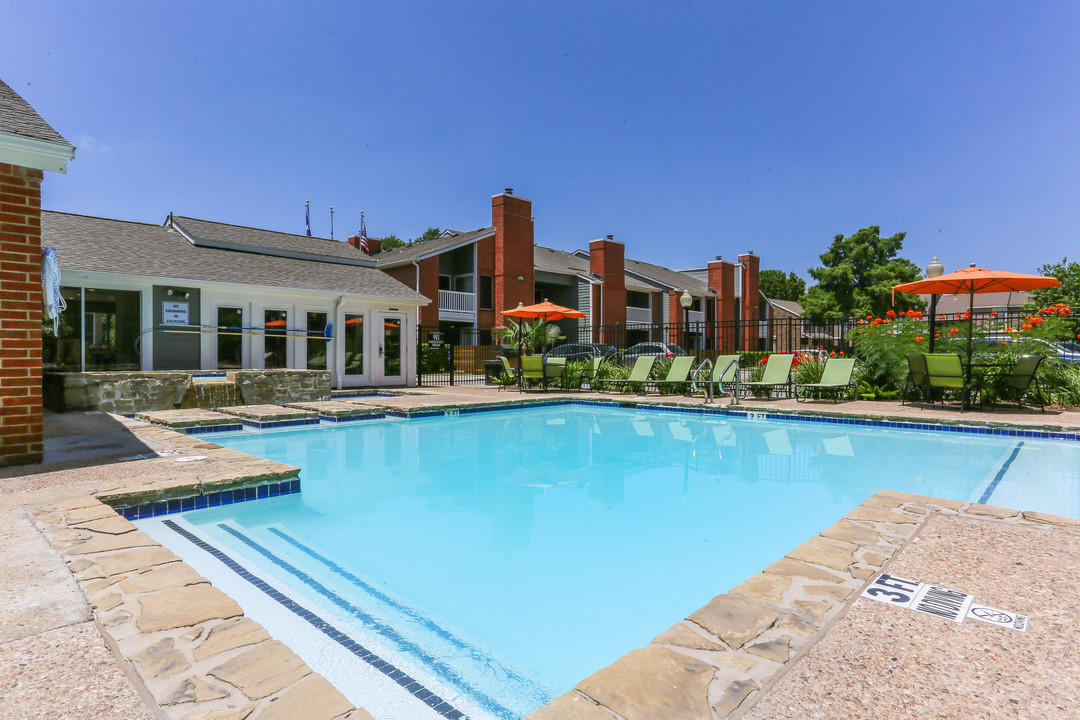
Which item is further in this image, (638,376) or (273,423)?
(638,376)

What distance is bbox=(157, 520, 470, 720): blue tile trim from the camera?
6.55 ft

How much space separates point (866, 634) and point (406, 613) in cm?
215

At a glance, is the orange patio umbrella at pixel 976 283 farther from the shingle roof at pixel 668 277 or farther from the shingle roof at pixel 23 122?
the shingle roof at pixel 668 277

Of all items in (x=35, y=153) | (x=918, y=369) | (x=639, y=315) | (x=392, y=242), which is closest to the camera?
(x=35, y=153)

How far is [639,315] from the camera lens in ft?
102

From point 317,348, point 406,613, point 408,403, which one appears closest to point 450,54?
point 317,348

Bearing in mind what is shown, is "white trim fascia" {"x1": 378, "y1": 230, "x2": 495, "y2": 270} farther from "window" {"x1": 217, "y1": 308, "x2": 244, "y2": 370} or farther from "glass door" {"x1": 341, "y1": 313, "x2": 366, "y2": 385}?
"window" {"x1": 217, "y1": 308, "x2": 244, "y2": 370}

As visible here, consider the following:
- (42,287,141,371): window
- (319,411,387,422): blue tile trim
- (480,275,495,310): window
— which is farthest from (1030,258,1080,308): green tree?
(42,287,141,371): window

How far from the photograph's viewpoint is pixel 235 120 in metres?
15.1

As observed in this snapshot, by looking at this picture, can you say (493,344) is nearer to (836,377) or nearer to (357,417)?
(357,417)

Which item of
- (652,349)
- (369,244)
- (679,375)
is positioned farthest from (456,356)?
(679,375)

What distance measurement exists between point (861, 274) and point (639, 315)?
16765mm

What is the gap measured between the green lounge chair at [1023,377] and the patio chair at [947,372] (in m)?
0.60

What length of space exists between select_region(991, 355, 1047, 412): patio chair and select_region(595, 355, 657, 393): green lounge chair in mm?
6799
